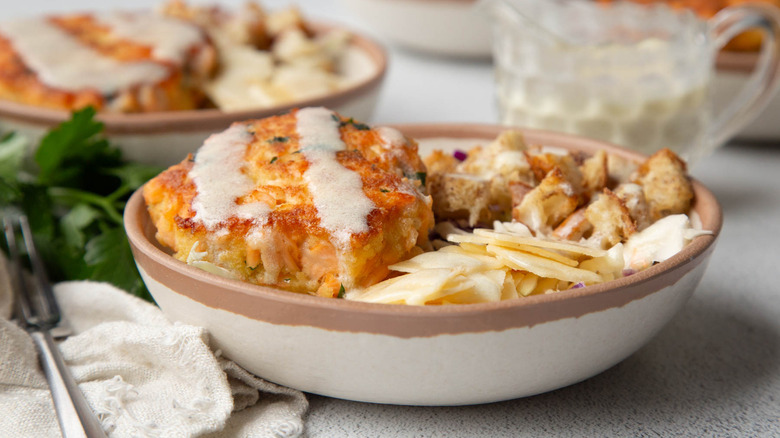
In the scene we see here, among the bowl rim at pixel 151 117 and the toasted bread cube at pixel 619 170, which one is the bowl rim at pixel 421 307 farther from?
the bowl rim at pixel 151 117

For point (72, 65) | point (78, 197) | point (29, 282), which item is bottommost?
point (29, 282)

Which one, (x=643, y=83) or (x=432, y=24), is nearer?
(x=643, y=83)

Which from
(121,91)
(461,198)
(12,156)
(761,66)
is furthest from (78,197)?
(761,66)

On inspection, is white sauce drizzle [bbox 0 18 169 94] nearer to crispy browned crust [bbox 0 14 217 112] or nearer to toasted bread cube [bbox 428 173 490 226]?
crispy browned crust [bbox 0 14 217 112]

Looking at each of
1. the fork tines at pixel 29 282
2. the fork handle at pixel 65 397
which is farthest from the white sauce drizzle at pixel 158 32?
the fork handle at pixel 65 397

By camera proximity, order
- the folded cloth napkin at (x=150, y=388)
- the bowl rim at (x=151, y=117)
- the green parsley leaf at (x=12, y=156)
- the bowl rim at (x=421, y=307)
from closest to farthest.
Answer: the bowl rim at (x=421, y=307)
the folded cloth napkin at (x=150, y=388)
the green parsley leaf at (x=12, y=156)
the bowl rim at (x=151, y=117)

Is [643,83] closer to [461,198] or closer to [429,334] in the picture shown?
[461,198]

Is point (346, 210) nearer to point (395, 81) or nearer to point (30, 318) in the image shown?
point (30, 318)
